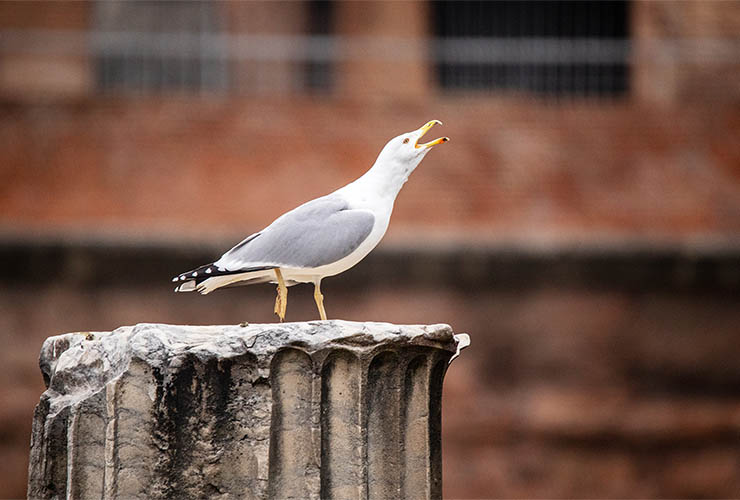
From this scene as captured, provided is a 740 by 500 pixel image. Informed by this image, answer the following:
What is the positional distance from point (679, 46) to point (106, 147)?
14.7ft

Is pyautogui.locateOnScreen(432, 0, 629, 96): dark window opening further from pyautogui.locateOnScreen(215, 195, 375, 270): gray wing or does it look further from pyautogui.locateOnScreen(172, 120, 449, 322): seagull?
pyautogui.locateOnScreen(215, 195, 375, 270): gray wing

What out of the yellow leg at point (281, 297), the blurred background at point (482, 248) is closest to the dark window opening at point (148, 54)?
the blurred background at point (482, 248)

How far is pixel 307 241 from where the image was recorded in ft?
13.6

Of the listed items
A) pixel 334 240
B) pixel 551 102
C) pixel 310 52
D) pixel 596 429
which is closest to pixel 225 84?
pixel 310 52

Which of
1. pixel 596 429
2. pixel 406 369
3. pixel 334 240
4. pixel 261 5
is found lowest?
pixel 596 429

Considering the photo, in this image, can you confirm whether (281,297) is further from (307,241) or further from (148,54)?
(148,54)

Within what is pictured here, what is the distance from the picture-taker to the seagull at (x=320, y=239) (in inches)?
163

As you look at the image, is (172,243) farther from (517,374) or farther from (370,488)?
(370,488)

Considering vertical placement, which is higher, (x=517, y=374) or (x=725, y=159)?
(x=725, y=159)

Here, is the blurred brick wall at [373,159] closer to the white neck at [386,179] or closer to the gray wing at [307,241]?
the white neck at [386,179]

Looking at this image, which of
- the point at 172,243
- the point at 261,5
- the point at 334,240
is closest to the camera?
the point at 334,240

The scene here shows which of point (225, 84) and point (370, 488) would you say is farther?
point (225, 84)

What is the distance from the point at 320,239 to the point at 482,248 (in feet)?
15.8

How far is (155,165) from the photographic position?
8906mm
